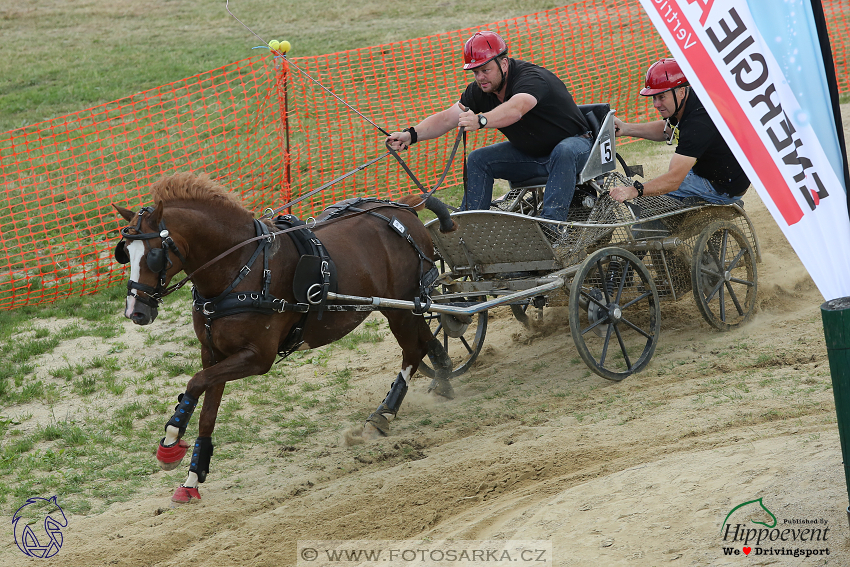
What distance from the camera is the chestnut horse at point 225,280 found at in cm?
424

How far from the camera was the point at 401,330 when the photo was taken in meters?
5.79

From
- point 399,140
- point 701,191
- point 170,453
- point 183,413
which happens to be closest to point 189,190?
point 183,413

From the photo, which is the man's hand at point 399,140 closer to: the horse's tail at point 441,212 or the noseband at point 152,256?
the horse's tail at point 441,212

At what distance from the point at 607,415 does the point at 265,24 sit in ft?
64.3

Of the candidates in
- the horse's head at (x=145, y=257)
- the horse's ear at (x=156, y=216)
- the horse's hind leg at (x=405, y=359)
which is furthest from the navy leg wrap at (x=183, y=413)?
the horse's hind leg at (x=405, y=359)

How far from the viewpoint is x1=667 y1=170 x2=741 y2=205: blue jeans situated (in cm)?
654

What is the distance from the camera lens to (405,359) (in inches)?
234

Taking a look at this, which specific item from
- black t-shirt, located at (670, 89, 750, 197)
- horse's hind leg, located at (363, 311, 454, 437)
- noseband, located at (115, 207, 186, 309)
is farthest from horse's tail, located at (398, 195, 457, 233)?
noseband, located at (115, 207, 186, 309)

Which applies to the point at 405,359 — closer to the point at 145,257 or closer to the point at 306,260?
the point at 306,260

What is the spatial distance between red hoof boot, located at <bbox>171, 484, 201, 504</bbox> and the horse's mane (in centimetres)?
171

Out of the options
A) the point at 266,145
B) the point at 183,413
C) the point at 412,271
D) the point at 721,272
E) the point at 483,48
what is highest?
the point at 483,48

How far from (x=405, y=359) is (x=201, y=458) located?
1.79 m

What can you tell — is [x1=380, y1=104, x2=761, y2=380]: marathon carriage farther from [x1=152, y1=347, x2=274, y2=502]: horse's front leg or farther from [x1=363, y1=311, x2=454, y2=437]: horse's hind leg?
[x1=152, y1=347, x2=274, y2=502]: horse's front leg

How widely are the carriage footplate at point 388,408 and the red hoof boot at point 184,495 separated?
1.35 metres
